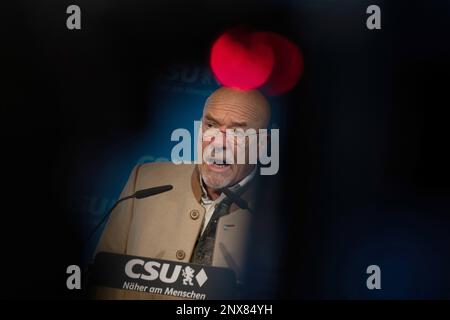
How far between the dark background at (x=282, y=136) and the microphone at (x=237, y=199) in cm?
7

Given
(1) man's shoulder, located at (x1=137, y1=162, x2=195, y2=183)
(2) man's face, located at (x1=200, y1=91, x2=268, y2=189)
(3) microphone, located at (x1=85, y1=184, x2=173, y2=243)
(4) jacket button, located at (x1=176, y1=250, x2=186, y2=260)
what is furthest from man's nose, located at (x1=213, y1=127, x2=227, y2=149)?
(4) jacket button, located at (x1=176, y1=250, x2=186, y2=260)

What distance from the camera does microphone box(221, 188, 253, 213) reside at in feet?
9.13

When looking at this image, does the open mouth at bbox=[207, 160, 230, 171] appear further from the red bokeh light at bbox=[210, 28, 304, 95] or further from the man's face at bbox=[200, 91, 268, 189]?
the red bokeh light at bbox=[210, 28, 304, 95]

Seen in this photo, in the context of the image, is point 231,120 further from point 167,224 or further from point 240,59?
point 167,224

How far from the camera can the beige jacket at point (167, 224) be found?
2766 mm

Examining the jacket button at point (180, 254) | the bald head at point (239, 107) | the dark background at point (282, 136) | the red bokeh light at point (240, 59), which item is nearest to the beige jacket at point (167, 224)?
the jacket button at point (180, 254)

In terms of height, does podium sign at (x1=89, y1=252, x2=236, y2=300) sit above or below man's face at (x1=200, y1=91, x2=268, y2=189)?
below

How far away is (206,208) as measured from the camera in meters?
2.80

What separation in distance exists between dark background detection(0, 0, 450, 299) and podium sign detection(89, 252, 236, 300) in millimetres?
113

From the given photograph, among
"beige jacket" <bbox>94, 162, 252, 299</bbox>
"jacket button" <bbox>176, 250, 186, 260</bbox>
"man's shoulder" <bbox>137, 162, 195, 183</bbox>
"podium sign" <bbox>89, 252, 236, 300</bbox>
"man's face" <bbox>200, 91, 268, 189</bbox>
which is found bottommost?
"podium sign" <bbox>89, 252, 236, 300</bbox>

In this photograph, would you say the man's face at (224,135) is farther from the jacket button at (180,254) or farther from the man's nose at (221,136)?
the jacket button at (180,254)

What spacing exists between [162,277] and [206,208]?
1.05 feet

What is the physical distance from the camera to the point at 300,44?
9.07ft

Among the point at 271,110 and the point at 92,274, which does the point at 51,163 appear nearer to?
the point at 92,274
